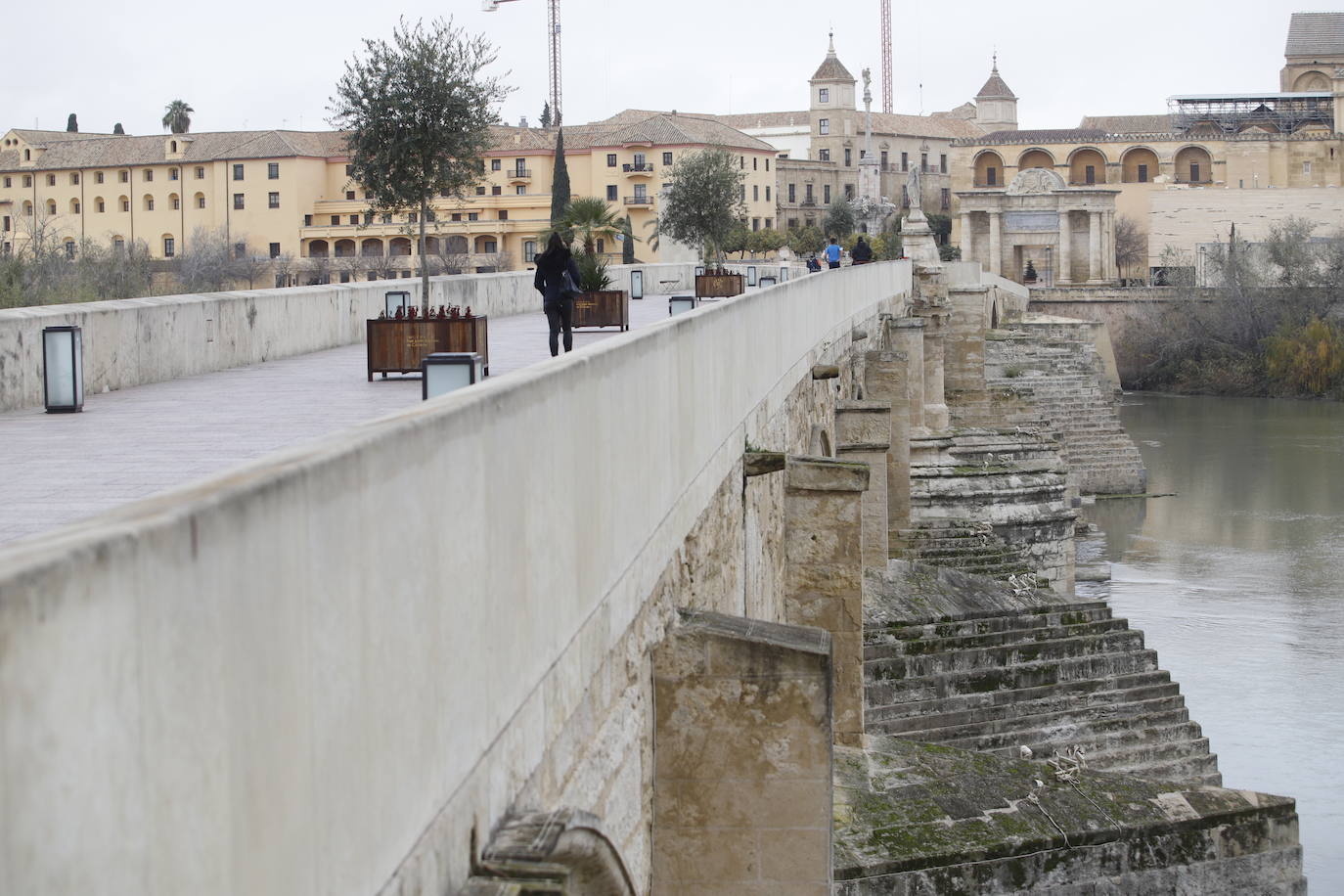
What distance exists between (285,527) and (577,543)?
2401 millimetres

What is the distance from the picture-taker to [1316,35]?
122500 mm

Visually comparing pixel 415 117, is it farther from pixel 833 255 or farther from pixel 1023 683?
pixel 833 255

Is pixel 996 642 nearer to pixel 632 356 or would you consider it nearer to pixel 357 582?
pixel 632 356

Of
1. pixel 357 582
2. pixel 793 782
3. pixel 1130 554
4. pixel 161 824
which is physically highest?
pixel 357 582

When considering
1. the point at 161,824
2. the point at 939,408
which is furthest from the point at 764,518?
the point at 939,408

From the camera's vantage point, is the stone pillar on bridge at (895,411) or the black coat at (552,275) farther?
the stone pillar on bridge at (895,411)

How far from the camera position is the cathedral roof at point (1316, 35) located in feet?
399

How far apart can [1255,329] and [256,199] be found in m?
44.7

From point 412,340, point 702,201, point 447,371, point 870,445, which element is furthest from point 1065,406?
point 447,371

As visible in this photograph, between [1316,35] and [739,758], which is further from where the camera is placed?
[1316,35]

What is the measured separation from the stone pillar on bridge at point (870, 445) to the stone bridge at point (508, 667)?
3.64 metres

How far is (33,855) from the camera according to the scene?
80.5 inches

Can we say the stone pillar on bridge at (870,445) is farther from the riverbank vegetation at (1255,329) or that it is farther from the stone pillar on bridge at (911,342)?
the riverbank vegetation at (1255,329)

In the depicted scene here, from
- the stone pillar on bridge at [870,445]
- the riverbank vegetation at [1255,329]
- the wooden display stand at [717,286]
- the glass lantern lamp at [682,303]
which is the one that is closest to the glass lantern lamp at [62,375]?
the stone pillar on bridge at [870,445]
